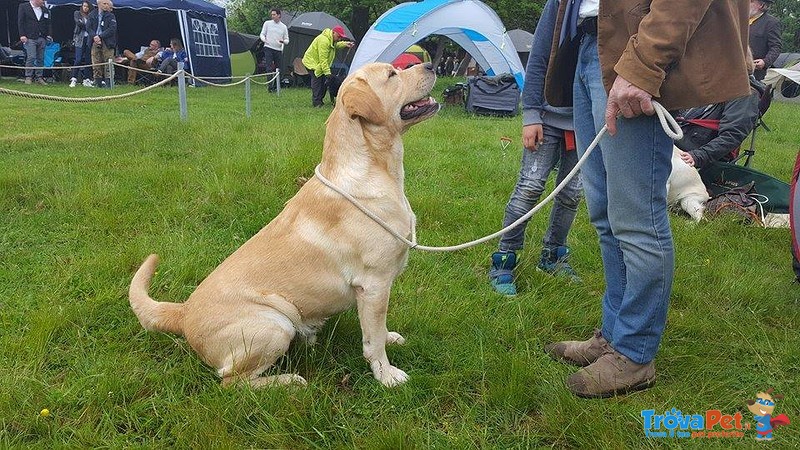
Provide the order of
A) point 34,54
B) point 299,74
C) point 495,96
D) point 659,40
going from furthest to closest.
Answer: point 299,74, point 34,54, point 495,96, point 659,40

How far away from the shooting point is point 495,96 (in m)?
11.7

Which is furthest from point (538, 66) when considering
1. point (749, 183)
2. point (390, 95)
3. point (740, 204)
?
point (749, 183)

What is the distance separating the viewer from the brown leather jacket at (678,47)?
1744 mm

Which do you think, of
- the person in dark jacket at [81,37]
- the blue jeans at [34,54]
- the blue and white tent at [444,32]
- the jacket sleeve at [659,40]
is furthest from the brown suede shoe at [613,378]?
the blue jeans at [34,54]

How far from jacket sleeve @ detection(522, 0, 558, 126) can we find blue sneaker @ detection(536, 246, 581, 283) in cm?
94

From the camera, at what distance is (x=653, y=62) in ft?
5.82

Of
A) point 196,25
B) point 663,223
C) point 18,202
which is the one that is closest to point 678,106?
point 663,223

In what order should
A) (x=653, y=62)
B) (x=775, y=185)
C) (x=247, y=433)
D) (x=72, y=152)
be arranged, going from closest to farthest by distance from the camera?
(x=653, y=62) < (x=247, y=433) < (x=775, y=185) < (x=72, y=152)

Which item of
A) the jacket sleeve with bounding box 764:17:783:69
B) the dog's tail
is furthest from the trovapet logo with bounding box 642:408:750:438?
the jacket sleeve with bounding box 764:17:783:69

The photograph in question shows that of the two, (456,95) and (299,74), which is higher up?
(456,95)

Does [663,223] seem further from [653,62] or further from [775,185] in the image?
[775,185]

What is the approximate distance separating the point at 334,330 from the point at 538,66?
188 centimetres

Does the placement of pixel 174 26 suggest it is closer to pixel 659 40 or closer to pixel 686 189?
pixel 686 189

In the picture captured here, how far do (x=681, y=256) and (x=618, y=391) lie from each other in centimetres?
204
